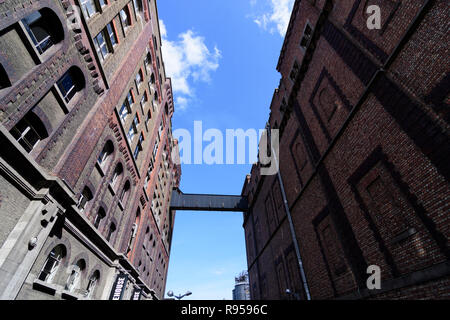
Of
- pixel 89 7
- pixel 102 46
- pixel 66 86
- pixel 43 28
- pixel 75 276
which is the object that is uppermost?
pixel 89 7

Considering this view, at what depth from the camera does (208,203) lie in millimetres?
31453

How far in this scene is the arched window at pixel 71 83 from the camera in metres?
9.93

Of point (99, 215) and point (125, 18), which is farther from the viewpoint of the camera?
point (125, 18)

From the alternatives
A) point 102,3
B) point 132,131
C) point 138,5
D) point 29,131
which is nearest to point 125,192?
point 132,131

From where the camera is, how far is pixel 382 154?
8.15m

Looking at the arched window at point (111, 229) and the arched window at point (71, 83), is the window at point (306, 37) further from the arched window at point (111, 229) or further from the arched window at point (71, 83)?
the arched window at point (111, 229)

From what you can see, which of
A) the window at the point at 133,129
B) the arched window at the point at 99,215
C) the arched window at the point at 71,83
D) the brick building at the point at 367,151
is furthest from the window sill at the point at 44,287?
the brick building at the point at 367,151

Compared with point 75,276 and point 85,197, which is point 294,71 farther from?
point 75,276

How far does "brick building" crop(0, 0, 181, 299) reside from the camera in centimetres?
692

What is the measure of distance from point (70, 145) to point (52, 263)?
16.2 feet
